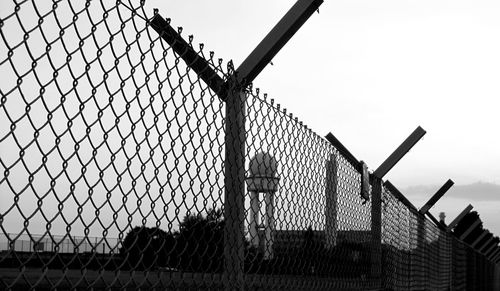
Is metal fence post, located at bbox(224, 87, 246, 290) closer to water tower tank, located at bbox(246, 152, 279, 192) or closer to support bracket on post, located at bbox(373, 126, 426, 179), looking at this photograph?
water tower tank, located at bbox(246, 152, 279, 192)

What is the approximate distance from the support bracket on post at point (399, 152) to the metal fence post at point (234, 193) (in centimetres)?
374

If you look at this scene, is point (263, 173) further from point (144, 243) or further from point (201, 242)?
point (144, 243)

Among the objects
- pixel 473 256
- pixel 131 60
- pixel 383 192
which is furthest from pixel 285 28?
pixel 473 256

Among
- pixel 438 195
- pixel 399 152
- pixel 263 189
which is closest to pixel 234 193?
pixel 263 189

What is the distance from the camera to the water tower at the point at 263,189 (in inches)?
156

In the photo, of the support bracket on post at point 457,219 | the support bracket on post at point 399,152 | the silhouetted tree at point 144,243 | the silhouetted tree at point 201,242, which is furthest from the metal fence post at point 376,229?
the support bracket on post at point 457,219

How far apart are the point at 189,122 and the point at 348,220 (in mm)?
2923

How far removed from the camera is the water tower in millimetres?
3965

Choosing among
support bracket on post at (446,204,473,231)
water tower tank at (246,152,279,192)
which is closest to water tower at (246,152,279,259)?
water tower tank at (246,152,279,192)

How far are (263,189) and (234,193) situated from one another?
1.12ft

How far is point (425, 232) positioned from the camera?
35.8 feet

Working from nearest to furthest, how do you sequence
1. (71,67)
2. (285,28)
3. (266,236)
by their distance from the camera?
1. (71,67)
2. (285,28)
3. (266,236)

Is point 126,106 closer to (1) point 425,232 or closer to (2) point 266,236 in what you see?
(2) point 266,236

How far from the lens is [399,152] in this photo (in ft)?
24.3
